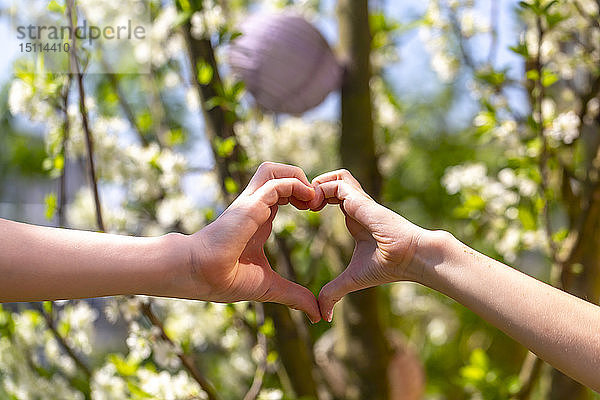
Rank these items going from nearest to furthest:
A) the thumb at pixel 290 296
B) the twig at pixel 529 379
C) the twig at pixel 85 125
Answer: the thumb at pixel 290 296 < the twig at pixel 85 125 < the twig at pixel 529 379

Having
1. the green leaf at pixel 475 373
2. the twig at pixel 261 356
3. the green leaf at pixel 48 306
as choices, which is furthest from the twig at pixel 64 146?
the green leaf at pixel 475 373

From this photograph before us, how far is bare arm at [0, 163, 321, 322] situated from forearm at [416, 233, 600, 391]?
0.52 feet

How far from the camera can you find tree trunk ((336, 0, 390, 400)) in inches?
47.8

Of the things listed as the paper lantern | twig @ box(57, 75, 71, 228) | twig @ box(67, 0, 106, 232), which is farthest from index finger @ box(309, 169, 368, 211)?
the paper lantern

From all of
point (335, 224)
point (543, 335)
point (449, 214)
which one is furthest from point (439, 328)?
point (543, 335)

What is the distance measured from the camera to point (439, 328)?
2.27 meters

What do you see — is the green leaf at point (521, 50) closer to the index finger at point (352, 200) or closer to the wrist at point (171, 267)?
the index finger at point (352, 200)

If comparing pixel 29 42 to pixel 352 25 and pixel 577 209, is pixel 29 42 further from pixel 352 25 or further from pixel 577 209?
pixel 577 209

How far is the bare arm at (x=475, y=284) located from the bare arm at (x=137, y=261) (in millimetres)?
87

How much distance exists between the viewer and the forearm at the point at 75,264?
52 centimetres

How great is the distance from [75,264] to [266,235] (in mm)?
184

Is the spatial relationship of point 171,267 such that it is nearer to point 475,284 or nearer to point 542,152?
point 475,284

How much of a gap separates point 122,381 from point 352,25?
751 mm

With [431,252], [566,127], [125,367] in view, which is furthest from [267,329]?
[566,127]
